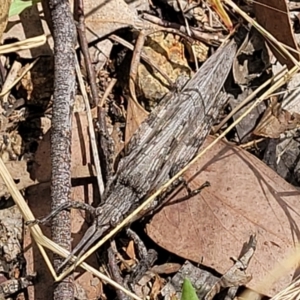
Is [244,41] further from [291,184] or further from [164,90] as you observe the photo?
[291,184]

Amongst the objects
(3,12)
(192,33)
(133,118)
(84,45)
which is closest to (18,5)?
(3,12)

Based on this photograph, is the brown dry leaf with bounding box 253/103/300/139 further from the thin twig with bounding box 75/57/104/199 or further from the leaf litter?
the thin twig with bounding box 75/57/104/199

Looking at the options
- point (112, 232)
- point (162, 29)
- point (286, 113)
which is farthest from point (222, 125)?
point (112, 232)

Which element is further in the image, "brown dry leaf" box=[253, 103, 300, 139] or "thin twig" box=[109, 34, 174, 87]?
"thin twig" box=[109, 34, 174, 87]

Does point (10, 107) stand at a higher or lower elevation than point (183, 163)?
higher

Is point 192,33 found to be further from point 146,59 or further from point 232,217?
point 232,217

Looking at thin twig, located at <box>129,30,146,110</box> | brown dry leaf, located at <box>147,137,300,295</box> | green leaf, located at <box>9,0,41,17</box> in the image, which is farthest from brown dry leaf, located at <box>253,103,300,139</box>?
→ green leaf, located at <box>9,0,41,17</box>

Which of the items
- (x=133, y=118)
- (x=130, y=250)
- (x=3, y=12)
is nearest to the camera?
(x=3, y=12)
